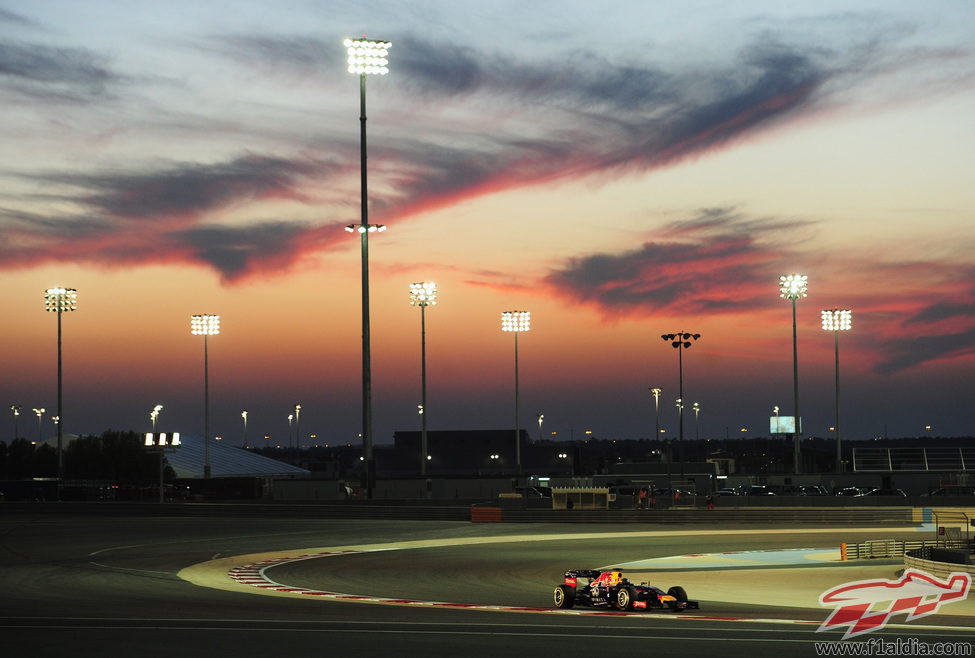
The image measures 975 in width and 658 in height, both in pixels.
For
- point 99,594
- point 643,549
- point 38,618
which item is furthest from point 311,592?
point 643,549

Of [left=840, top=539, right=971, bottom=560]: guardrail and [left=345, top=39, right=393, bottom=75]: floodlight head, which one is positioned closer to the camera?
[left=840, top=539, right=971, bottom=560]: guardrail

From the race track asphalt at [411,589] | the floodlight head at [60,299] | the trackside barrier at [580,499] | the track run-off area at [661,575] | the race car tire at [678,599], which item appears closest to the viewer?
the race track asphalt at [411,589]

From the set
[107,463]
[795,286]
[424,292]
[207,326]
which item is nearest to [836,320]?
[795,286]

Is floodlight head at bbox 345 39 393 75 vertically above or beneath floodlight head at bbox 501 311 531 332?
above

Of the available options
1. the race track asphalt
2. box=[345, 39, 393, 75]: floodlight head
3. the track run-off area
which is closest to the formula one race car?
the track run-off area

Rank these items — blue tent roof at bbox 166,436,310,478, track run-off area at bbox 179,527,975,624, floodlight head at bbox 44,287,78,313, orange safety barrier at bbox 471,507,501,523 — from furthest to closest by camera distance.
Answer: blue tent roof at bbox 166,436,310,478, floodlight head at bbox 44,287,78,313, orange safety barrier at bbox 471,507,501,523, track run-off area at bbox 179,527,975,624

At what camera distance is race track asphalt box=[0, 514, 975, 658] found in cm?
1750

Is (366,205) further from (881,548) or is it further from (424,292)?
(424,292)

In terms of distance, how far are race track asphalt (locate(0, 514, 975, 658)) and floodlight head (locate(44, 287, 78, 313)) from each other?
1365 inches

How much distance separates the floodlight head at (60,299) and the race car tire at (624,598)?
232 ft

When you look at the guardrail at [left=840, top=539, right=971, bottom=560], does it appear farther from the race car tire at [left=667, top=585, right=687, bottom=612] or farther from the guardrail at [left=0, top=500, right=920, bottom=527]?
the guardrail at [left=0, top=500, right=920, bottom=527]

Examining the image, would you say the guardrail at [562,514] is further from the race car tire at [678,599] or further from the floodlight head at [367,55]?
the race car tire at [678,599]

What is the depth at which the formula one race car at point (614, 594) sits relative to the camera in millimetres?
22344

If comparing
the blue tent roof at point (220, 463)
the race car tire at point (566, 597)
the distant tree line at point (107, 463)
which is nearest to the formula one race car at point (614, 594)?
the race car tire at point (566, 597)
